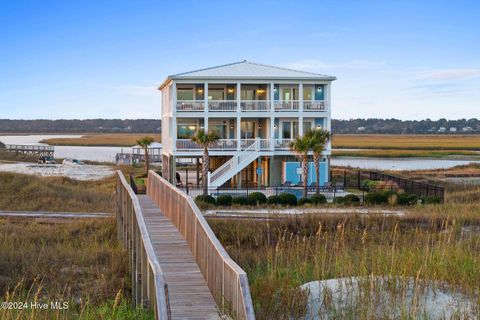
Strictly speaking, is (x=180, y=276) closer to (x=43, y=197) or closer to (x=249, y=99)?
(x=43, y=197)

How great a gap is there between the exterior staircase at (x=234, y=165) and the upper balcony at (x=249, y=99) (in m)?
2.97

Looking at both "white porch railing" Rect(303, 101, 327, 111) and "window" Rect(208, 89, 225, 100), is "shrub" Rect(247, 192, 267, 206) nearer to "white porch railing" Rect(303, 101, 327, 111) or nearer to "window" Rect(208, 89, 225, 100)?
"white porch railing" Rect(303, 101, 327, 111)

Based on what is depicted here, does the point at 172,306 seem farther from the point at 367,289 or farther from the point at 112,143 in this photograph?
the point at 112,143

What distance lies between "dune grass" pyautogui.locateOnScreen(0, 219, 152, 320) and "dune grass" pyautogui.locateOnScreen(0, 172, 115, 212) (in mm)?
9426

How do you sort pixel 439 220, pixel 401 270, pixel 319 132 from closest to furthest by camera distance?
pixel 401 270, pixel 439 220, pixel 319 132

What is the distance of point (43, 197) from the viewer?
1296 inches

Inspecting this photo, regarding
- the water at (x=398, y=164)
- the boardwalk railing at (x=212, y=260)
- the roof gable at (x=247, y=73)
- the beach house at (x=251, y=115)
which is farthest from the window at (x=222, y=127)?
the water at (x=398, y=164)

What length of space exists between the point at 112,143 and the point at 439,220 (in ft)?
538

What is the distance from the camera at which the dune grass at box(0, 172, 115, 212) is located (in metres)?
30.9

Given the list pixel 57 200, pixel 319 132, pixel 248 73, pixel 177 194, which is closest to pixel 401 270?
pixel 177 194

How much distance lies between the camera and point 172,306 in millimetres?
9219

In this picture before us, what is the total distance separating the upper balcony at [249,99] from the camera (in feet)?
139

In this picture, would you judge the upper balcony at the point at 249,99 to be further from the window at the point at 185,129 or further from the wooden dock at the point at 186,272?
the wooden dock at the point at 186,272

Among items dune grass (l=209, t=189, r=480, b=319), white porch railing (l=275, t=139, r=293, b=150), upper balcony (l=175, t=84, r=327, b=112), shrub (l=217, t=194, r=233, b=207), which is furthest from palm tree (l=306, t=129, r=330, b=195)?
dune grass (l=209, t=189, r=480, b=319)
